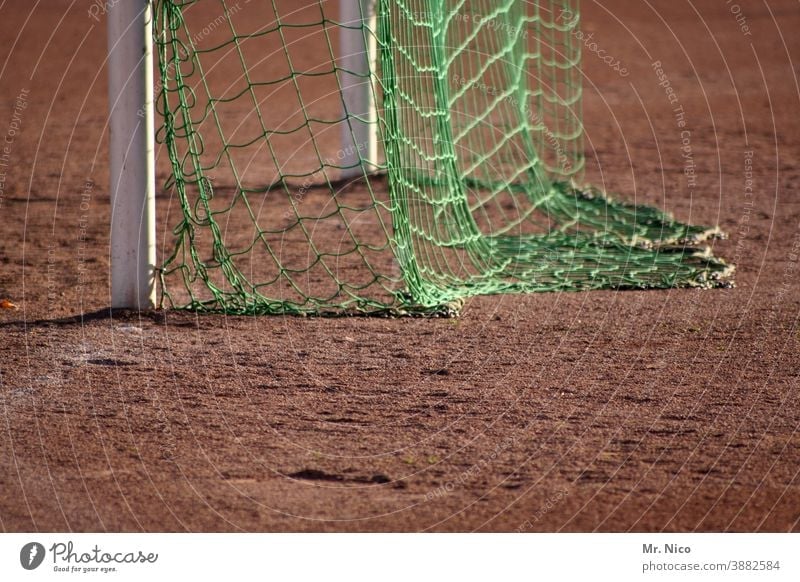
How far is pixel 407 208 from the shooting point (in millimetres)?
6902

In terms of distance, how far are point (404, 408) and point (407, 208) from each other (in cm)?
214

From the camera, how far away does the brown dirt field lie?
4066mm

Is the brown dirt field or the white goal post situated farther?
the white goal post

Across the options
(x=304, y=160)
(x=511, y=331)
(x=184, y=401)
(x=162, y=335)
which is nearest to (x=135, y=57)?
(x=162, y=335)

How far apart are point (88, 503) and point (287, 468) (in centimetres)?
75

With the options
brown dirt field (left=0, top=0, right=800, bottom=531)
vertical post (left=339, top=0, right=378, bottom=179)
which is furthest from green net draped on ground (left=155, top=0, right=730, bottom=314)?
brown dirt field (left=0, top=0, right=800, bottom=531)

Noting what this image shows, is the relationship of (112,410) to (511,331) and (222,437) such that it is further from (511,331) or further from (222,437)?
(511,331)

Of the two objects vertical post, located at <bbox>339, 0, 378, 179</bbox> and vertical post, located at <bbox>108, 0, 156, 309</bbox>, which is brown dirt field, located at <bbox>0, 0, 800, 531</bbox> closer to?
vertical post, located at <bbox>108, 0, 156, 309</bbox>

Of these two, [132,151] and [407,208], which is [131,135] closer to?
[132,151]

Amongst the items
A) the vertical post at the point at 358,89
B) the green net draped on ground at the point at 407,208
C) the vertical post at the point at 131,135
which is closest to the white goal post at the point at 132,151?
the vertical post at the point at 131,135

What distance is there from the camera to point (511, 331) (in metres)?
6.18

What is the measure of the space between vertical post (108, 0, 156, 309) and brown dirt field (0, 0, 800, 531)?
370mm

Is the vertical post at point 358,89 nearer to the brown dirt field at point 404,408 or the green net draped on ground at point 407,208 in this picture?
the green net draped on ground at point 407,208

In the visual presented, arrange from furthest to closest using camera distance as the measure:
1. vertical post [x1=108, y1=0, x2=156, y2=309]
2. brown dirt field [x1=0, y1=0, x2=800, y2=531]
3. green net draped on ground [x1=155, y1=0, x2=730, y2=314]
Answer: green net draped on ground [x1=155, y1=0, x2=730, y2=314]
vertical post [x1=108, y1=0, x2=156, y2=309]
brown dirt field [x1=0, y1=0, x2=800, y2=531]
